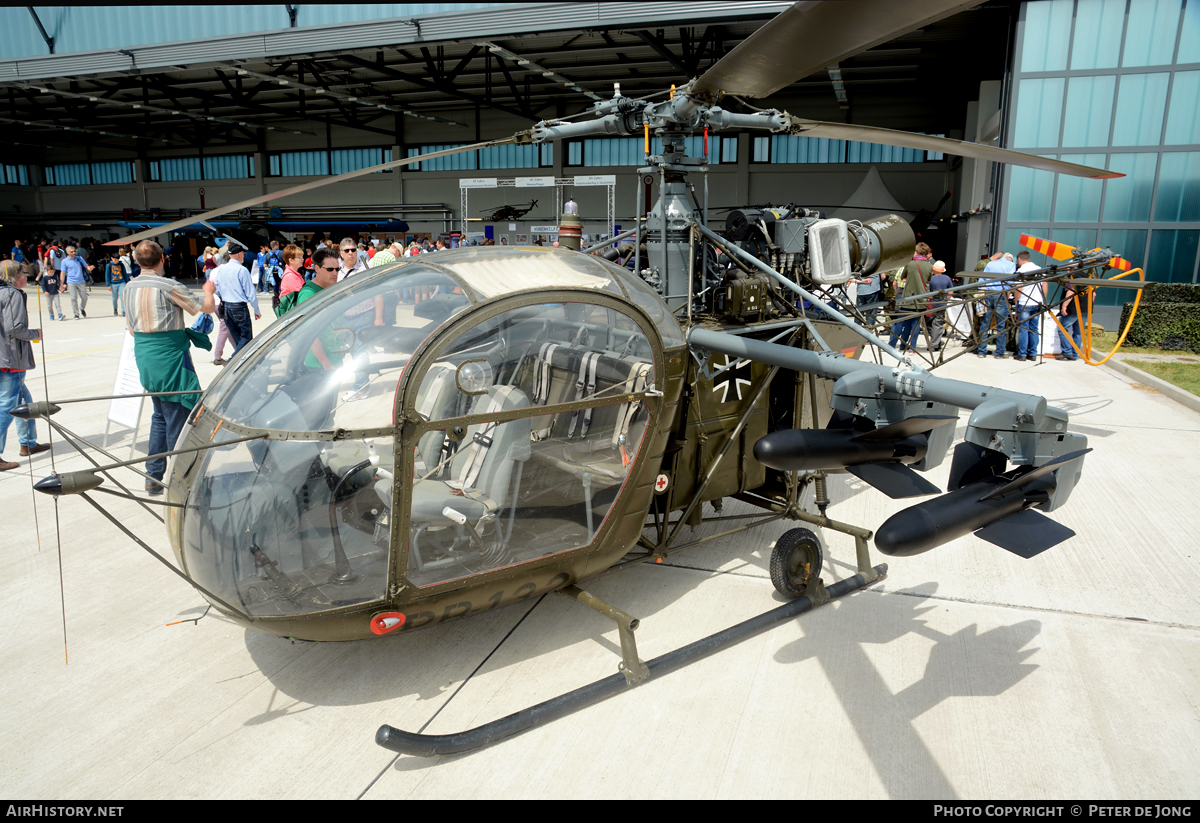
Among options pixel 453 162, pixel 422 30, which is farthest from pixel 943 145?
pixel 453 162

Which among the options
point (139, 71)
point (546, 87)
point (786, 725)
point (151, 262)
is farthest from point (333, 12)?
point (786, 725)

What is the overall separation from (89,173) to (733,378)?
59784 millimetres

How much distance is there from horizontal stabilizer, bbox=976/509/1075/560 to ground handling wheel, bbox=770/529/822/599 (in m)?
1.67

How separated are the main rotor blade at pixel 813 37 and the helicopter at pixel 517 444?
2 cm

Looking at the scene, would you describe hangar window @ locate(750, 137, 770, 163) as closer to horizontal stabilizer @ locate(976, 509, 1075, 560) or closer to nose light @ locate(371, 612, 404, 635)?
horizontal stabilizer @ locate(976, 509, 1075, 560)

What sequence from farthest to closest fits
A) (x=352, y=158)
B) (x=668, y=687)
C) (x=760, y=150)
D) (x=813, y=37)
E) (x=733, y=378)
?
1. (x=352, y=158)
2. (x=760, y=150)
3. (x=733, y=378)
4. (x=668, y=687)
5. (x=813, y=37)

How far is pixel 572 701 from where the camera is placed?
11.1 feet

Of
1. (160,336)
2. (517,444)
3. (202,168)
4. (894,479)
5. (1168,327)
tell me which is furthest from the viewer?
(202,168)

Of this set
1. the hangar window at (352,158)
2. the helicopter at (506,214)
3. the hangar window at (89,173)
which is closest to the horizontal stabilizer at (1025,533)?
the helicopter at (506,214)

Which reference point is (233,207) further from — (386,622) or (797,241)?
(797,241)

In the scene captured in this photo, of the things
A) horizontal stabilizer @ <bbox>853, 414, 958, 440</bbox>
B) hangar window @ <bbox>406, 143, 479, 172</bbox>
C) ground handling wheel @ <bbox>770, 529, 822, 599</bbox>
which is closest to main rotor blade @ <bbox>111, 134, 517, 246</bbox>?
horizontal stabilizer @ <bbox>853, 414, 958, 440</bbox>

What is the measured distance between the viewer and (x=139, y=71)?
2202 centimetres

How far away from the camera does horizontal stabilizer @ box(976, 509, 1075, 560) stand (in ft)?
8.89

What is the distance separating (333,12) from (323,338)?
66.7 ft
